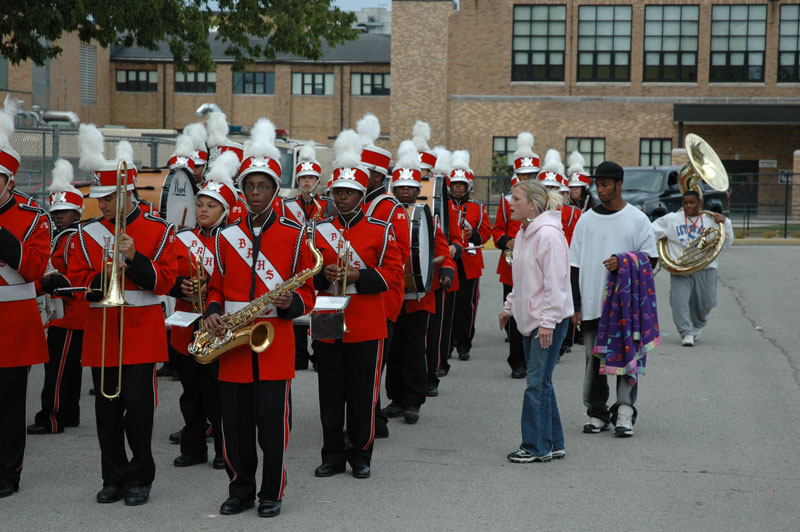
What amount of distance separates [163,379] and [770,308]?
33.4ft

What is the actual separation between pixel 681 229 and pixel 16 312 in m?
8.89

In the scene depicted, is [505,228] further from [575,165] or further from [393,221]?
[393,221]

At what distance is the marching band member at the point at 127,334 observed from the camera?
6.29 m

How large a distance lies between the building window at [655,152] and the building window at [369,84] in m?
18.7

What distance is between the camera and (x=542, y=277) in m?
7.37

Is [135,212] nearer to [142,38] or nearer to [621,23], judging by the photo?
[142,38]

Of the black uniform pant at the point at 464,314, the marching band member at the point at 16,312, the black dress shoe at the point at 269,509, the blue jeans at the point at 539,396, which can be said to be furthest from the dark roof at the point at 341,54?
the black dress shoe at the point at 269,509

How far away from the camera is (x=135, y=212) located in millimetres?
6473

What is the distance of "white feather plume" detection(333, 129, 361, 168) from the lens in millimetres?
7031

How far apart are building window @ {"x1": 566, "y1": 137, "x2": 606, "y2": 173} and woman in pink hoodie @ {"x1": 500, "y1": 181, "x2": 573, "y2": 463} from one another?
38.3 m

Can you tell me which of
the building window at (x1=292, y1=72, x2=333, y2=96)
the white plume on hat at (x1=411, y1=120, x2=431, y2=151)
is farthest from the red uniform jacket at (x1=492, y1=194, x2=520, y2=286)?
the building window at (x1=292, y1=72, x2=333, y2=96)

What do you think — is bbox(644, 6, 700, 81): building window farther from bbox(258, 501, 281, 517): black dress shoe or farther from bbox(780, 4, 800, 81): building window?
bbox(258, 501, 281, 517): black dress shoe

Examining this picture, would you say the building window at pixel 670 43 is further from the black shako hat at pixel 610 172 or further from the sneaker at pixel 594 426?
the sneaker at pixel 594 426

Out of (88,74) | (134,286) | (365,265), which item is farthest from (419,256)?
(88,74)
